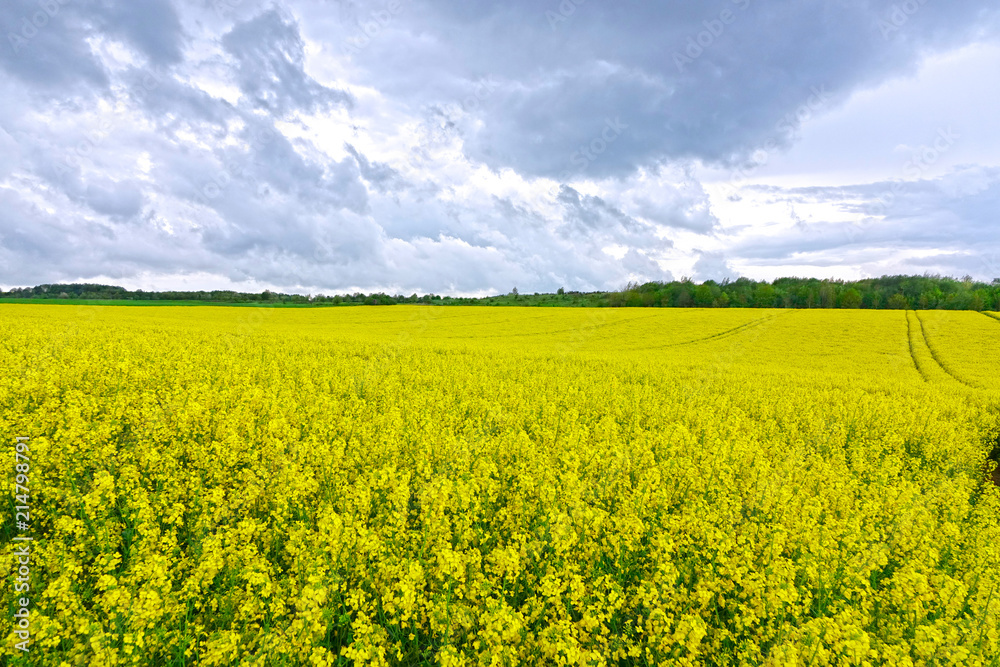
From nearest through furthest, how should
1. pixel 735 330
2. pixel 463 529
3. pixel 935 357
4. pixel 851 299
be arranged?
pixel 463 529, pixel 935 357, pixel 735 330, pixel 851 299

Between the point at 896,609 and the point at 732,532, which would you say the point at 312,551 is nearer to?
the point at 732,532

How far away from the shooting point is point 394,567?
136 inches

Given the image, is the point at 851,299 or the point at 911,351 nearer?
the point at 911,351

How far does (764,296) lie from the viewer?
77375 millimetres

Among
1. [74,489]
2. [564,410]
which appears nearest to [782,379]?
[564,410]

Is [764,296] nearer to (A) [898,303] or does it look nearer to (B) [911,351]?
(A) [898,303]

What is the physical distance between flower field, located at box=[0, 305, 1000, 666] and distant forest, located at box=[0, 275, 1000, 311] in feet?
228

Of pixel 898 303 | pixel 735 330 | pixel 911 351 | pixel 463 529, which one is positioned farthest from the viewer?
pixel 898 303

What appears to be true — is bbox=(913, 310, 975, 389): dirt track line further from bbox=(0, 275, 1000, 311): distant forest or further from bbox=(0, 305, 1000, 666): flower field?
bbox=(0, 275, 1000, 311): distant forest

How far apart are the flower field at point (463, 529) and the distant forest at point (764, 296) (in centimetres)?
6948

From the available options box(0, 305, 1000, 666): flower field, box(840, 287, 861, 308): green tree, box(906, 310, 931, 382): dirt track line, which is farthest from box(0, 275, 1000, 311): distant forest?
box(0, 305, 1000, 666): flower field

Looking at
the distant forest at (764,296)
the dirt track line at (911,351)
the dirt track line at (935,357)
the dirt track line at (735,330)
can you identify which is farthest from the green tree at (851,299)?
the dirt track line at (735,330)

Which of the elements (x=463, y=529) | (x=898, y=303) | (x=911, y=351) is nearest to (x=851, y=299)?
(x=898, y=303)

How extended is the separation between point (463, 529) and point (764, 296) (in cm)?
8797
